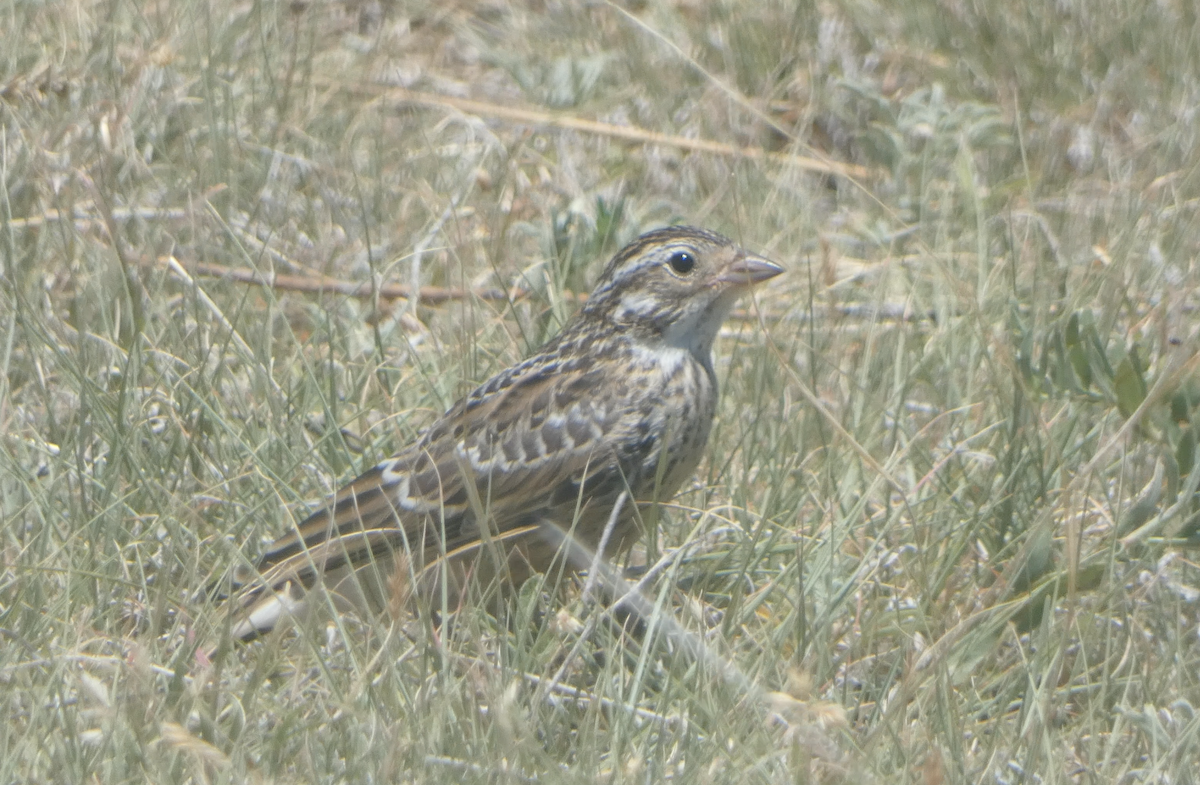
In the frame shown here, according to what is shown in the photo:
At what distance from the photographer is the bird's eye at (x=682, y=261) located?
5047 mm

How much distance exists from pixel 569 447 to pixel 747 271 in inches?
30.4

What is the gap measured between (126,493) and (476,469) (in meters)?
0.99

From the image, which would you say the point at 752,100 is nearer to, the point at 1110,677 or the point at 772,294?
the point at 772,294

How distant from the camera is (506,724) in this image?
3027 mm

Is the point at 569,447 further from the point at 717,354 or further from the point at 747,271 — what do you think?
the point at 717,354

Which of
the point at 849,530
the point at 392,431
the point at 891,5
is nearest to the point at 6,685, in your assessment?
the point at 392,431

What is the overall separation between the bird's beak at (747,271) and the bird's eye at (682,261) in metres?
0.09

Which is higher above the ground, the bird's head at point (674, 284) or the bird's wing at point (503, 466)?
the bird's head at point (674, 284)

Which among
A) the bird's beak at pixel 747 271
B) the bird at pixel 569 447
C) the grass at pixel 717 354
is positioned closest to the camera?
the grass at pixel 717 354

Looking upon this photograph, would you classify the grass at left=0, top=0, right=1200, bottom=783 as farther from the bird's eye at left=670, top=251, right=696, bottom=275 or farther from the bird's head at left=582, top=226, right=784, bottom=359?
the bird's eye at left=670, top=251, right=696, bottom=275

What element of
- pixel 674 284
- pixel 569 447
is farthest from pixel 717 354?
pixel 569 447

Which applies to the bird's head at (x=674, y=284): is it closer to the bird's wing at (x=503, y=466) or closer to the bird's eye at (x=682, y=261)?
the bird's eye at (x=682, y=261)

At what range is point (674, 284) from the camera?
16.7 ft

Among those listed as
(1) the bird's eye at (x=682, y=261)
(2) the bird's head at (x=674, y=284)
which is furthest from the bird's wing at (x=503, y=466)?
(1) the bird's eye at (x=682, y=261)
